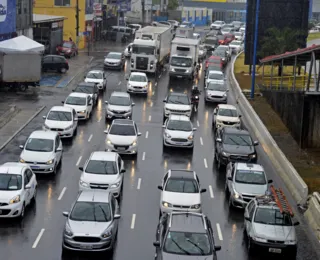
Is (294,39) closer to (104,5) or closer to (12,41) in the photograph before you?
(12,41)

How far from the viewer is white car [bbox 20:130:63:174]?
1126 inches

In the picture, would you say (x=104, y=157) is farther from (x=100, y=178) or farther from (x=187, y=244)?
(x=187, y=244)

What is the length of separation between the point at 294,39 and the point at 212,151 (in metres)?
30.9

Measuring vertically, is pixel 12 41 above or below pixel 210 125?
above

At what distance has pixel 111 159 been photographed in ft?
90.1

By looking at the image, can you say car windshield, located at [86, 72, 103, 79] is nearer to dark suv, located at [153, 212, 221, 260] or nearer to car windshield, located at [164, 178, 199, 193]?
car windshield, located at [164, 178, 199, 193]

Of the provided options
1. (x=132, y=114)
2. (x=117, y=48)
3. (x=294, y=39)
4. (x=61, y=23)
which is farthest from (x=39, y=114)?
(x=117, y=48)

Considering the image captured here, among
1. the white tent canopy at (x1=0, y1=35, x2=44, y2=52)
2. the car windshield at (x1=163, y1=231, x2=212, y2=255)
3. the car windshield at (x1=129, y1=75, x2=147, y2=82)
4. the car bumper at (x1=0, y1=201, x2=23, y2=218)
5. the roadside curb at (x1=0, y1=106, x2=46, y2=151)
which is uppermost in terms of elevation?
the white tent canopy at (x1=0, y1=35, x2=44, y2=52)

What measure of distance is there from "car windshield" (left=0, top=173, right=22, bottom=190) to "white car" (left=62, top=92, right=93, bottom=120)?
52.8 feet

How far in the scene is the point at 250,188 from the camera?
26016 mm

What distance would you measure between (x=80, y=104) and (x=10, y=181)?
673 inches

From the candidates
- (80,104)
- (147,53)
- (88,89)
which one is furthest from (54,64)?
(80,104)

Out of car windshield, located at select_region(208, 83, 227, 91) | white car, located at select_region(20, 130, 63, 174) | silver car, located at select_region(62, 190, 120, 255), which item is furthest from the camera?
car windshield, located at select_region(208, 83, 227, 91)

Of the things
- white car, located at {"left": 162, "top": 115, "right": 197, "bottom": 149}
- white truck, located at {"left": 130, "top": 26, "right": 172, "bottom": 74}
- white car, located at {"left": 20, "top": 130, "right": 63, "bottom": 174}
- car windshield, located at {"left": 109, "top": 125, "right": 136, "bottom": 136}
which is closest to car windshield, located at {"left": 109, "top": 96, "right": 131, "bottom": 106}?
white car, located at {"left": 162, "top": 115, "right": 197, "bottom": 149}
